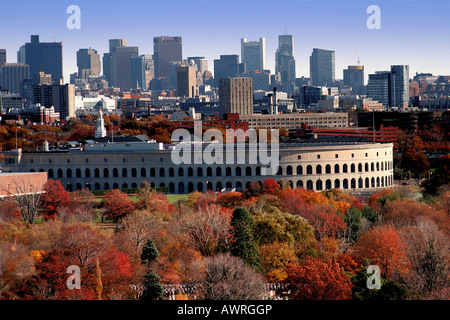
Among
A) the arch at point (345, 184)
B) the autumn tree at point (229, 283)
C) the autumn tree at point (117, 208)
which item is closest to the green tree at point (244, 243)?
the autumn tree at point (229, 283)

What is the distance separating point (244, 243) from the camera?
168 feet

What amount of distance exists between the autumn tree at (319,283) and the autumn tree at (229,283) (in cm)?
163

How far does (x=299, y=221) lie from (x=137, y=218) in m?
12.0

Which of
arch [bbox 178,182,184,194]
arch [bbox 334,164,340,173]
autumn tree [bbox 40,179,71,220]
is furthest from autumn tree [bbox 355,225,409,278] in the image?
arch [bbox 178,182,184,194]

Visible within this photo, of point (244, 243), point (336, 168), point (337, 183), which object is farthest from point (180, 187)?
point (244, 243)

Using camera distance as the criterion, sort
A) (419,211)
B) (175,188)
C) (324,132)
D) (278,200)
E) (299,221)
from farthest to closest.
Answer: (324,132), (175,188), (278,200), (419,211), (299,221)

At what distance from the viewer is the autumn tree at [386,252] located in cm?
4769

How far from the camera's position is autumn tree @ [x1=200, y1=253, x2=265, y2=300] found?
127 feet

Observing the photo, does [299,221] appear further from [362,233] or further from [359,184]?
[359,184]

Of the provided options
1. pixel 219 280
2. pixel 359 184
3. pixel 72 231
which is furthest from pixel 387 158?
pixel 219 280

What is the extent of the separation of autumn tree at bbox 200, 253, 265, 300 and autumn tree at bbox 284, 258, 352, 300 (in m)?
1.63

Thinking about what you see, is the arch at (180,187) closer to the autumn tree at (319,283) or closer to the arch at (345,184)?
the arch at (345,184)

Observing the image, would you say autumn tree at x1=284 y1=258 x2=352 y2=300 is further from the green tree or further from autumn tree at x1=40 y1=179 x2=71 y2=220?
autumn tree at x1=40 y1=179 x2=71 y2=220

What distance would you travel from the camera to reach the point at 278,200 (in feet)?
243
